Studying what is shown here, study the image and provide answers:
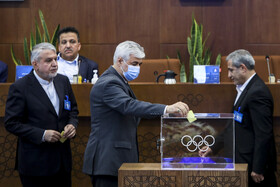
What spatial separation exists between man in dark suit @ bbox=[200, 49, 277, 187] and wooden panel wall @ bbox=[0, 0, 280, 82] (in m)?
3.10

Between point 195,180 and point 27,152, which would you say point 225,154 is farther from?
point 27,152

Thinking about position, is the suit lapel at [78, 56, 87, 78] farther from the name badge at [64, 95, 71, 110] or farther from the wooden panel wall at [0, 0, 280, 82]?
the name badge at [64, 95, 71, 110]

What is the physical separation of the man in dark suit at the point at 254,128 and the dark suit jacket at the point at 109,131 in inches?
30.8

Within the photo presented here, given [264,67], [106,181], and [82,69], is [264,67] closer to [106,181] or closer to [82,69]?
[82,69]

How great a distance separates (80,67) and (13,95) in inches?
75.2

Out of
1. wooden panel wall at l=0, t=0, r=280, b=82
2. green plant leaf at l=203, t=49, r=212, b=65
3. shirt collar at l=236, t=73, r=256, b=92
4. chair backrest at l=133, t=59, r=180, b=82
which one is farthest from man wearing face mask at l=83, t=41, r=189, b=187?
wooden panel wall at l=0, t=0, r=280, b=82

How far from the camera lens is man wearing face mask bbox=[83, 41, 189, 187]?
8.57 ft

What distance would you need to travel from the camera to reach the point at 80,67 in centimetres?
486

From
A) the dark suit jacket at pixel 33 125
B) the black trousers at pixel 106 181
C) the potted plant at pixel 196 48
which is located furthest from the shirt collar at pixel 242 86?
the potted plant at pixel 196 48

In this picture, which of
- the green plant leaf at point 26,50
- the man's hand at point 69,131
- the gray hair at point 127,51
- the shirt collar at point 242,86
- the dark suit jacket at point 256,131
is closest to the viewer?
the gray hair at point 127,51

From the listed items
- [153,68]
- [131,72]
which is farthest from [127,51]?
[153,68]

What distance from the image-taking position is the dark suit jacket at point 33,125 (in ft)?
9.71

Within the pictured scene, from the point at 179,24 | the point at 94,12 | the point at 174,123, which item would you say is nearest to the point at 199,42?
the point at 179,24

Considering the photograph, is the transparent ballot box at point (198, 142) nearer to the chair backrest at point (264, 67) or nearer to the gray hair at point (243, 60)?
the gray hair at point (243, 60)
